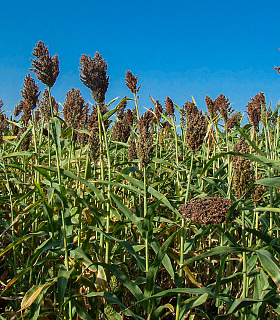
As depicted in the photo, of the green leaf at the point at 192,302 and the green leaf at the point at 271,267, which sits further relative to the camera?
the green leaf at the point at 192,302

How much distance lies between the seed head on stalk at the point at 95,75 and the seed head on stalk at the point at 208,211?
1.27 metres

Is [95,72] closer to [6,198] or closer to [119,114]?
[6,198]

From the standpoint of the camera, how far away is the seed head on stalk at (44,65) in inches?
95.7

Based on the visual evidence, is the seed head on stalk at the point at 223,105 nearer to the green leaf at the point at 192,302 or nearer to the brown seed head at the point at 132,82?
the brown seed head at the point at 132,82

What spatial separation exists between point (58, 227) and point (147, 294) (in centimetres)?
84

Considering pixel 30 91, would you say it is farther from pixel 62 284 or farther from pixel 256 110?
pixel 256 110

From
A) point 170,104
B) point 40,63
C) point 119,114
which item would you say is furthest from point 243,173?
point 119,114

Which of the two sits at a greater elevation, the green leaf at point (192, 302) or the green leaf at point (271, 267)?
the green leaf at point (271, 267)

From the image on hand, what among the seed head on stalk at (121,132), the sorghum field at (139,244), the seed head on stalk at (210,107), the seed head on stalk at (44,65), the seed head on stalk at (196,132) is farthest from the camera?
the seed head on stalk at (210,107)

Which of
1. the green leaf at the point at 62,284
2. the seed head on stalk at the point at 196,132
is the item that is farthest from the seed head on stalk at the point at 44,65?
the green leaf at the point at 62,284

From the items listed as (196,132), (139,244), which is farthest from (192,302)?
(196,132)

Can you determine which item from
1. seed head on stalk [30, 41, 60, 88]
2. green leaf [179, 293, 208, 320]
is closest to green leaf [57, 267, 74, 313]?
green leaf [179, 293, 208, 320]

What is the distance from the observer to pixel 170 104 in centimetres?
384

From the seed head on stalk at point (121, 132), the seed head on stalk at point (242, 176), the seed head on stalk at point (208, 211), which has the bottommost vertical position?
the seed head on stalk at point (208, 211)
